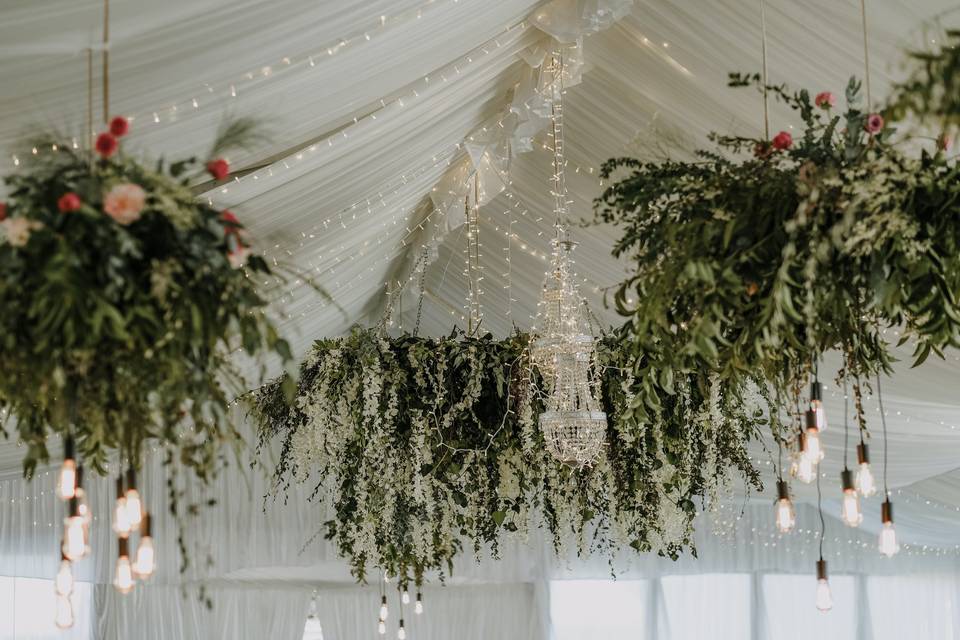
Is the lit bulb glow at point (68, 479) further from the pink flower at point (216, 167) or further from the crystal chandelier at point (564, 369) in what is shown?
the crystal chandelier at point (564, 369)

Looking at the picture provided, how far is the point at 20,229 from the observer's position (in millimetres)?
2559

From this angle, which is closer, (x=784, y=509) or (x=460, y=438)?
(x=784, y=509)

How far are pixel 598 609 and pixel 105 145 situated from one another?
9072mm

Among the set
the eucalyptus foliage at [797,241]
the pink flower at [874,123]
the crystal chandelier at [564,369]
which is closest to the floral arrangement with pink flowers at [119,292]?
the eucalyptus foliage at [797,241]

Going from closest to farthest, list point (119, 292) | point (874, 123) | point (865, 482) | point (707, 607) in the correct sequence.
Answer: point (119, 292)
point (874, 123)
point (865, 482)
point (707, 607)

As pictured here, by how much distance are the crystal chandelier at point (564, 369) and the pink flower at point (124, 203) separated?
3069 mm

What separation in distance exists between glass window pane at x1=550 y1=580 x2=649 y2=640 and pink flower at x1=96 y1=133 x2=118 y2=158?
8736 mm

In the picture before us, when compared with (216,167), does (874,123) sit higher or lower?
higher

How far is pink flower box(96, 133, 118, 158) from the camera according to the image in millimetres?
2648

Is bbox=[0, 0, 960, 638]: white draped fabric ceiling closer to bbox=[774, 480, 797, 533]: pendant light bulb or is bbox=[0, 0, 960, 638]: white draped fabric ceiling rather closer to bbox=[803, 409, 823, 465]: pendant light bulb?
bbox=[803, 409, 823, 465]: pendant light bulb

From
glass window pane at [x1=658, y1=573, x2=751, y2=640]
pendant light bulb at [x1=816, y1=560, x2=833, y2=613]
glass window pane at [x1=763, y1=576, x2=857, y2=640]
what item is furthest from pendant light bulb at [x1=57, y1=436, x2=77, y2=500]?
glass window pane at [x1=763, y1=576, x2=857, y2=640]

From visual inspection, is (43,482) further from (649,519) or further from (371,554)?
(649,519)

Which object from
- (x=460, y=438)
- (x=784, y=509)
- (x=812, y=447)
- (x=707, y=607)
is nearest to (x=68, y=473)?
(x=812, y=447)

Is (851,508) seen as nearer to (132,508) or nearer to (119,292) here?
(132,508)
